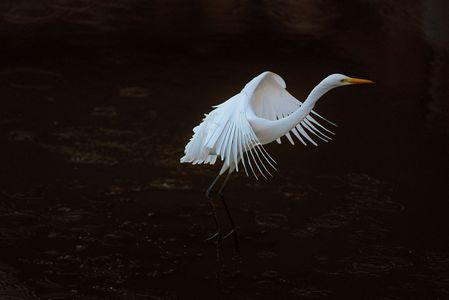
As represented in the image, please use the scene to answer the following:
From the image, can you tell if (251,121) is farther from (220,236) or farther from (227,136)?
(220,236)

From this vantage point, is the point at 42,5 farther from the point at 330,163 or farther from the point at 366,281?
the point at 366,281

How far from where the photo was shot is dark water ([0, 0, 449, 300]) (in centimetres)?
563

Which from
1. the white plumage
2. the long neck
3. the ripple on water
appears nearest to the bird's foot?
the ripple on water

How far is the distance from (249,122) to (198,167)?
1.41 metres

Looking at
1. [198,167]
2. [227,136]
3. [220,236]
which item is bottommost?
[220,236]

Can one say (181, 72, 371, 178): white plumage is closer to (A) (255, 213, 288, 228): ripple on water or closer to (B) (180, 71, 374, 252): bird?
(B) (180, 71, 374, 252): bird

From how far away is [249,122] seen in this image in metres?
5.82

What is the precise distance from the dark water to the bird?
0.48 metres

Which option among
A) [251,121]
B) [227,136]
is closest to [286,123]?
[251,121]

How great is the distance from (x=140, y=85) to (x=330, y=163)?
222 cm

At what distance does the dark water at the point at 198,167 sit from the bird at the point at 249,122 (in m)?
0.48

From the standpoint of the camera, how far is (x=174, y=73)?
9094 millimetres

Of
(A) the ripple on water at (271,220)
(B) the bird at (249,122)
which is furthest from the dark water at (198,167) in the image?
(B) the bird at (249,122)

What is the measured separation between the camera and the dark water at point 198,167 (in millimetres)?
5633
